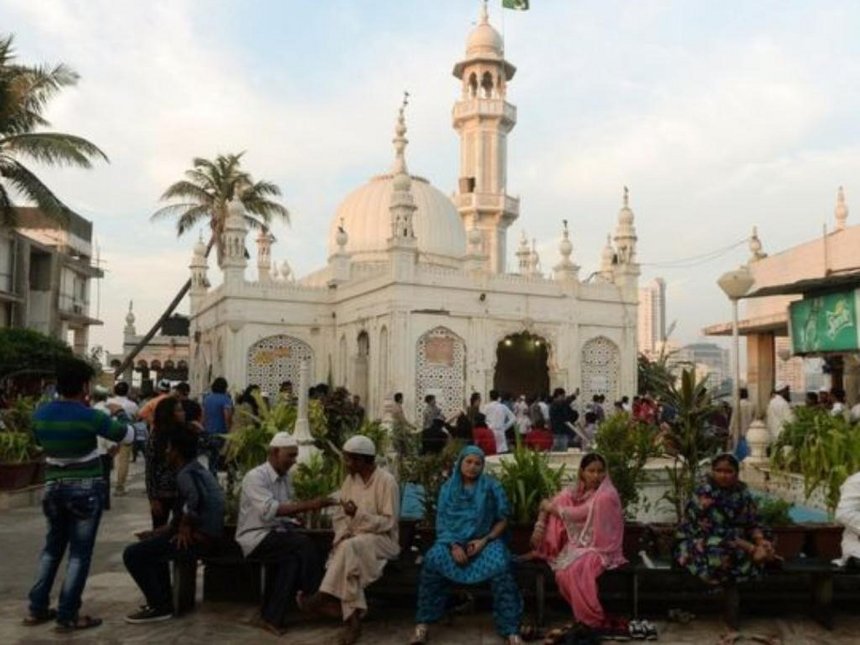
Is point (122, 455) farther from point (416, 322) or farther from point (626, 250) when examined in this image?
point (626, 250)

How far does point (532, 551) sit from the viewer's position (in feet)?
17.3

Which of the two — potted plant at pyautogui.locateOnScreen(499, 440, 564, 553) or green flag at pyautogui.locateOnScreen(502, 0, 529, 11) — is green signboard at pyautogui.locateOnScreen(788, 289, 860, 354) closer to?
potted plant at pyautogui.locateOnScreen(499, 440, 564, 553)

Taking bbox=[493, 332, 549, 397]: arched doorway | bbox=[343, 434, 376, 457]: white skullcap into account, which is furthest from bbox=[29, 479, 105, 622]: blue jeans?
bbox=[493, 332, 549, 397]: arched doorway

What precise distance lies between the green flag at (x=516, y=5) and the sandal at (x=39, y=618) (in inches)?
1099

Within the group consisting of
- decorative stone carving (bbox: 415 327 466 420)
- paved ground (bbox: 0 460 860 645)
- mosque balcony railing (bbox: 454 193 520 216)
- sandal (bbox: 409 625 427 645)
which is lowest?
paved ground (bbox: 0 460 860 645)

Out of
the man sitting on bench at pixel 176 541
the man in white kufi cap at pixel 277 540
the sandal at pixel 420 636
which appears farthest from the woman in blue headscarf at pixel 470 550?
the man sitting on bench at pixel 176 541

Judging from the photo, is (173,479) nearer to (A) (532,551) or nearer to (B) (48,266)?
(A) (532,551)

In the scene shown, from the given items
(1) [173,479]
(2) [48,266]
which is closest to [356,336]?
(2) [48,266]

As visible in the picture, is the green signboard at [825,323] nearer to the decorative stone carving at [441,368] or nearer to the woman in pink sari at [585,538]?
the decorative stone carving at [441,368]

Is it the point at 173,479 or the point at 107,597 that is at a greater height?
the point at 173,479

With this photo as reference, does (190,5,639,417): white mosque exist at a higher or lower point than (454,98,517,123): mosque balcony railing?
lower

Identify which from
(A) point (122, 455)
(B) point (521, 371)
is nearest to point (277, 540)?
(A) point (122, 455)

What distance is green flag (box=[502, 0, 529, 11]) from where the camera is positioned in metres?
29.6

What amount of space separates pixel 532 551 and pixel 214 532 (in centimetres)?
203
